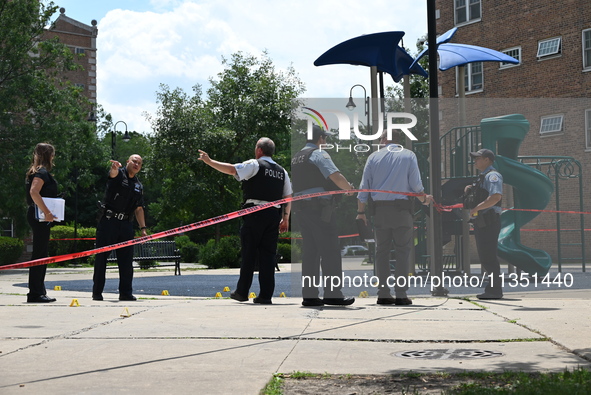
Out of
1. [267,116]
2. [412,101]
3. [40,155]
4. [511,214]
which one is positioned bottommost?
[511,214]

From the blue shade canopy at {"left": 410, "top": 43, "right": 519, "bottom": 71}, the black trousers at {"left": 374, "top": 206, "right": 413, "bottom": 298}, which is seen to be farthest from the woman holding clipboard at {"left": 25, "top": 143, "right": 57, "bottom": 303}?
the blue shade canopy at {"left": 410, "top": 43, "right": 519, "bottom": 71}

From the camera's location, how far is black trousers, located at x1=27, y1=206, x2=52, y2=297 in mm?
10281

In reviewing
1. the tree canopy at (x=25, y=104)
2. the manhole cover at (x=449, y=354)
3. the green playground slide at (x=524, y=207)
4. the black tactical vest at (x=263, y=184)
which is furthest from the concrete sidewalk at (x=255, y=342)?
the tree canopy at (x=25, y=104)

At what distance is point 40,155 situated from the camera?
1030cm

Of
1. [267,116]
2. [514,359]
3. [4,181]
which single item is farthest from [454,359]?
[267,116]

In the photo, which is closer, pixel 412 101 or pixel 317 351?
pixel 317 351

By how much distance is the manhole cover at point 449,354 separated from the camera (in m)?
5.78

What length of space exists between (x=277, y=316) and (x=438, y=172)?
348 centimetres

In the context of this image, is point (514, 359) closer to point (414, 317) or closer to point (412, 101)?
point (414, 317)

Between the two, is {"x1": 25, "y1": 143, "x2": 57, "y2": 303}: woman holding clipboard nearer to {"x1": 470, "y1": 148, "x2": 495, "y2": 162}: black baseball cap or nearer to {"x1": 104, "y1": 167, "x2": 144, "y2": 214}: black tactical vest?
{"x1": 104, "y1": 167, "x2": 144, "y2": 214}: black tactical vest

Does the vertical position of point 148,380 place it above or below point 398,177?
below

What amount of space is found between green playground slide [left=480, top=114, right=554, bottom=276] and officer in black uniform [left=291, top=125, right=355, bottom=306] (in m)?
2.64

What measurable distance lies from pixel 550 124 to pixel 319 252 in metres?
3.74

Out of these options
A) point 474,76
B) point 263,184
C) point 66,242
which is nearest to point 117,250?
point 263,184
